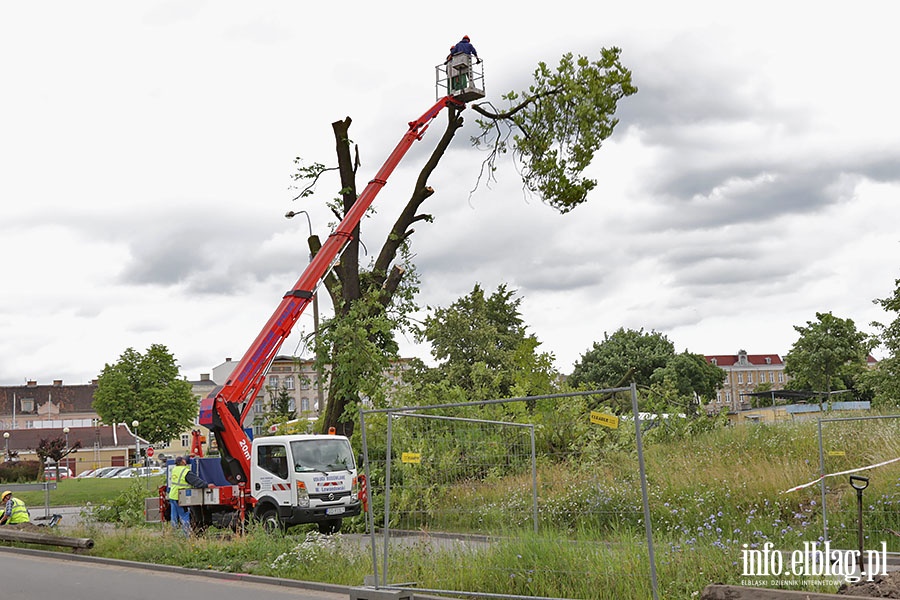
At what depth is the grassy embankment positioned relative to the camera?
338 inches

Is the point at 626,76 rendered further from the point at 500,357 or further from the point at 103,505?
the point at 500,357

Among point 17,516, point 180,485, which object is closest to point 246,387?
point 180,485

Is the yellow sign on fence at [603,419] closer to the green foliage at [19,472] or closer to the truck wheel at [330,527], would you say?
the truck wheel at [330,527]

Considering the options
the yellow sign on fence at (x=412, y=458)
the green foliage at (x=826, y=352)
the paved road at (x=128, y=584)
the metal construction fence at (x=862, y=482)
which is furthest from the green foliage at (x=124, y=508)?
the green foliage at (x=826, y=352)

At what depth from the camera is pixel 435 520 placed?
956 cm

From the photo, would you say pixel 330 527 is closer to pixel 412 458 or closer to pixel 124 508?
pixel 124 508

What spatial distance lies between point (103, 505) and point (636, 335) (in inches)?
2372

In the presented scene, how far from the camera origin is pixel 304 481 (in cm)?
1855

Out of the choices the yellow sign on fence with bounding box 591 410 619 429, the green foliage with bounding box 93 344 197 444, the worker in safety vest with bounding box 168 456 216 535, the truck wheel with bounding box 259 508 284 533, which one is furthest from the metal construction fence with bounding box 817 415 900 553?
the green foliage with bounding box 93 344 197 444

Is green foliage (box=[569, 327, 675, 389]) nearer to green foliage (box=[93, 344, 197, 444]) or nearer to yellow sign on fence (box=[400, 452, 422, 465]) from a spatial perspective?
green foliage (box=[93, 344, 197, 444])

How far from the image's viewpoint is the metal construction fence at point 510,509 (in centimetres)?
853

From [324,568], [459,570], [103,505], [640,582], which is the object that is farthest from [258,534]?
[103,505]

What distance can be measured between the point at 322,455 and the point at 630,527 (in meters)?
11.6

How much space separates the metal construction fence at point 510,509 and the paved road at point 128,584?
210cm
